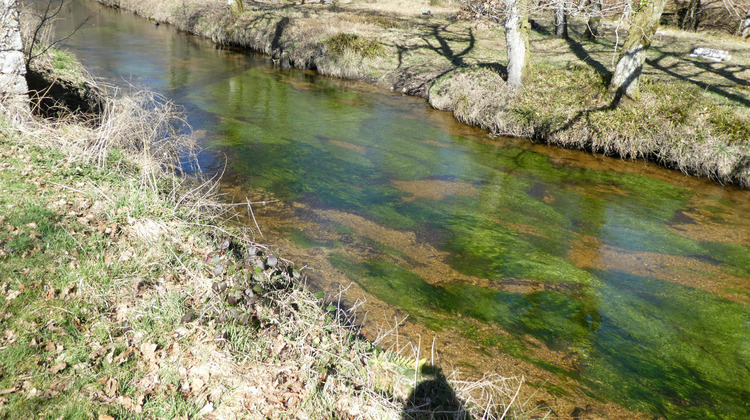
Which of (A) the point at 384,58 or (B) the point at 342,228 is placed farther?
(A) the point at 384,58

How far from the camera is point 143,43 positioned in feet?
59.7

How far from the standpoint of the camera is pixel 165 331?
4148 mm

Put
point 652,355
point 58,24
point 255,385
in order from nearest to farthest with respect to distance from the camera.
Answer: point 255,385 → point 652,355 → point 58,24

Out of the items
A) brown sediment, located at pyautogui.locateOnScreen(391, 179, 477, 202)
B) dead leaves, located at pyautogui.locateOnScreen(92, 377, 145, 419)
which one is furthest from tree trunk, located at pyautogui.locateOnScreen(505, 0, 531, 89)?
dead leaves, located at pyautogui.locateOnScreen(92, 377, 145, 419)

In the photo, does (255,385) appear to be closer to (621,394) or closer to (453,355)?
(453,355)

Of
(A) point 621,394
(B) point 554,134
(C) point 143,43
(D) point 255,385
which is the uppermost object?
(C) point 143,43

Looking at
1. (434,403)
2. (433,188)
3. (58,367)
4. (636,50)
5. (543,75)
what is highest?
(636,50)

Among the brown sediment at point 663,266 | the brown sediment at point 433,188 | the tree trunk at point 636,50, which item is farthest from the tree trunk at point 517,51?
the brown sediment at point 663,266

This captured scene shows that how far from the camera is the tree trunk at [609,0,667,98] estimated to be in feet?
35.8

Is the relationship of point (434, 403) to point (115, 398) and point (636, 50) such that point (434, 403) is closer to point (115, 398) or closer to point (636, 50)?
point (115, 398)

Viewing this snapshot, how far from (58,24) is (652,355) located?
76.2 ft

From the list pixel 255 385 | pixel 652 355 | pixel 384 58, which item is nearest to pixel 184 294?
pixel 255 385

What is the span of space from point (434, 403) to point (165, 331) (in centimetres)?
230

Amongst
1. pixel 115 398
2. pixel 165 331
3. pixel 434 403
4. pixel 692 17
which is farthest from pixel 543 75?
pixel 115 398
